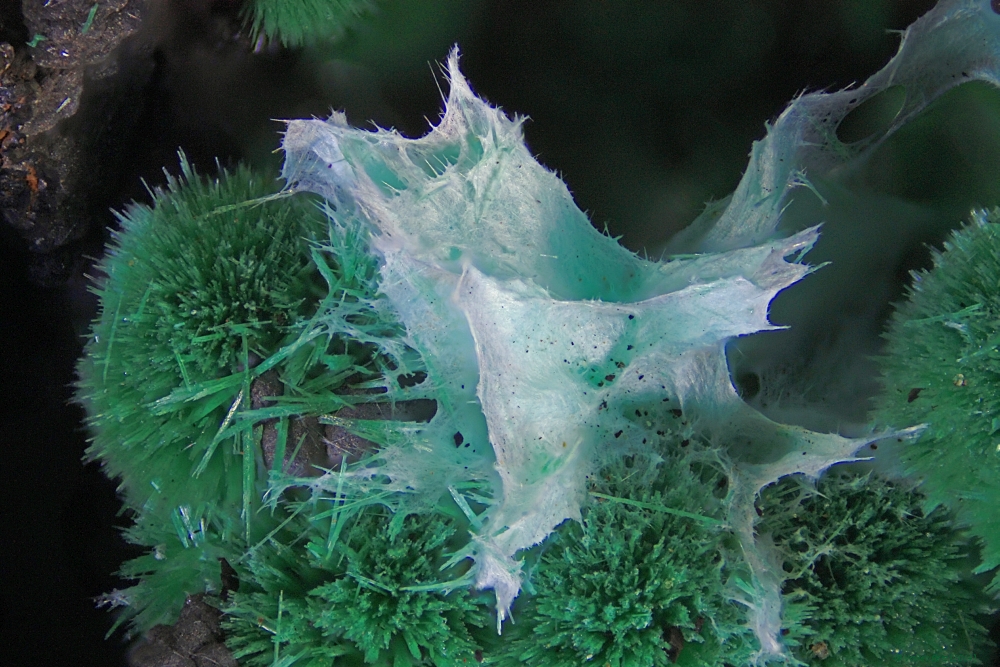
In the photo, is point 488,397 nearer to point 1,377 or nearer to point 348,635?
point 348,635

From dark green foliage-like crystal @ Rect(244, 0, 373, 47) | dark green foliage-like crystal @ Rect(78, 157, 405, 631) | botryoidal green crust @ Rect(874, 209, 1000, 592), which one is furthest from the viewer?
dark green foliage-like crystal @ Rect(244, 0, 373, 47)

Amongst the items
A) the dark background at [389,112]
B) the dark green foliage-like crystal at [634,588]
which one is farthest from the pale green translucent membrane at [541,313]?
the dark background at [389,112]

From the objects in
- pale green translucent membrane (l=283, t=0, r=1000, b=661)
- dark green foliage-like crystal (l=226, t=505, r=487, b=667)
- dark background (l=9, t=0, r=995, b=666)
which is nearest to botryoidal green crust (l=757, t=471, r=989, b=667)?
pale green translucent membrane (l=283, t=0, r=1000, b=661)

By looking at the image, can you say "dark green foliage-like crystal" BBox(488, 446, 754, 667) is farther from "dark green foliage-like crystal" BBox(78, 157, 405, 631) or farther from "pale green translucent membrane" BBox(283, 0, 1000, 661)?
"dark green foliage-like crystal" BBox(78, 157, 405, 631)

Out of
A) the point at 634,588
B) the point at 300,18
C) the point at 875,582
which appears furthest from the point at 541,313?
the point at 300,18

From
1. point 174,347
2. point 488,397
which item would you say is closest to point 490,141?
point 488,397

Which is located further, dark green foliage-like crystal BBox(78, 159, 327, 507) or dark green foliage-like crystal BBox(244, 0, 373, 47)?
dark green foliage-like crystal BBox(244, 0, 373, 47)
